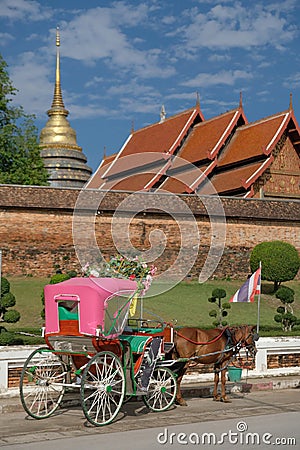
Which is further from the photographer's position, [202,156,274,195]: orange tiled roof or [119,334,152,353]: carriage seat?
[202,156,274,195]: orange tiled roof

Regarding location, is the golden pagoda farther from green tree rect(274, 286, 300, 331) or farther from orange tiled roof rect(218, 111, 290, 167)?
green tree rect(274, 286, 300, 331)

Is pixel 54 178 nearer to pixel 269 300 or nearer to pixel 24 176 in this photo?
pixel 24 176

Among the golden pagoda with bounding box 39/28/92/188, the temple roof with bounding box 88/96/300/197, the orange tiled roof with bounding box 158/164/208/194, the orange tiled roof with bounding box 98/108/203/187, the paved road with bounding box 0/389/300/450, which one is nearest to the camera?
the paved road with bounding box 0/389/300/450

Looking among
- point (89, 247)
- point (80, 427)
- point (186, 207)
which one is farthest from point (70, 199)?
point (80, 427)

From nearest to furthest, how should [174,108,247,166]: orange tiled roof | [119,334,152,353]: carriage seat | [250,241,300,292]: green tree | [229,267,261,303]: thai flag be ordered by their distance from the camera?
[119,334,152,353]: carriage seat
[229,267,261,303]: thai flag
[250,241,300,292]: green tree
[174,108,247,166]: orange tiled roof

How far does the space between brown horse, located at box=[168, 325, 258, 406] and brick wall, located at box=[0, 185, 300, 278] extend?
46.1 ft

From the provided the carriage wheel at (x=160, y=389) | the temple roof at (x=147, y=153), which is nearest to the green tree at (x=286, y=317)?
the carriage wheel at (x=160, y=389)

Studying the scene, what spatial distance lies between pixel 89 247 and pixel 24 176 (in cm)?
623

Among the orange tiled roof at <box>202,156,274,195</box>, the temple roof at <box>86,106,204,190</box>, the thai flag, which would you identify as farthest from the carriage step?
the temple roof at <box>86,106,204,190</box>

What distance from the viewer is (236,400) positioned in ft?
31.7

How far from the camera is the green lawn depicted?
17.7 m

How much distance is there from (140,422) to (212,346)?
1.83 m

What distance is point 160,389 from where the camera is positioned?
859 cm

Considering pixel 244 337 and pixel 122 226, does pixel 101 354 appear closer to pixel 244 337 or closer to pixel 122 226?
pixel 244 337
